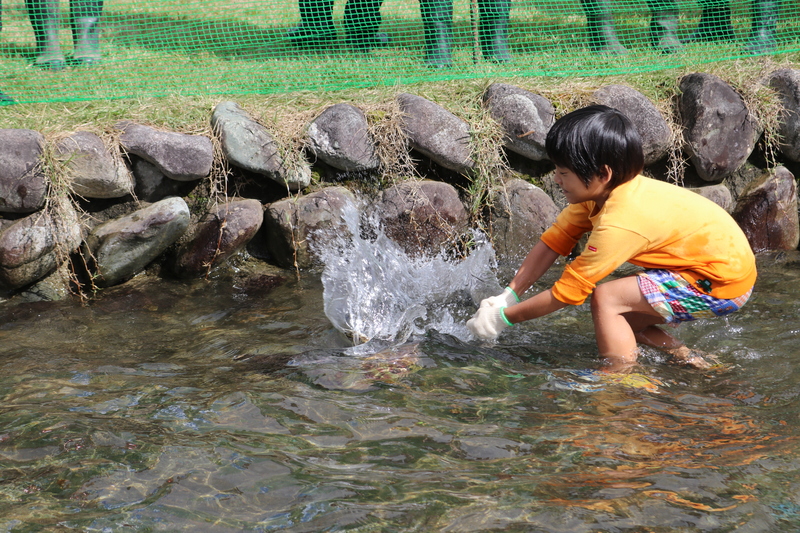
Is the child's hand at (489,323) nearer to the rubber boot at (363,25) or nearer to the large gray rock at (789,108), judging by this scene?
the large gray rock at (789,108)

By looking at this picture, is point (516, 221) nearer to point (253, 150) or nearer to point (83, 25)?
point (253, 150)

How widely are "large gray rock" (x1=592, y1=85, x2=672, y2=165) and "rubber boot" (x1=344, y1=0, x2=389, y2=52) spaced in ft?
7.32

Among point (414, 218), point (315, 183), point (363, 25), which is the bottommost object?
point (414, 218)

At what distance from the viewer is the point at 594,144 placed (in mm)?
2498

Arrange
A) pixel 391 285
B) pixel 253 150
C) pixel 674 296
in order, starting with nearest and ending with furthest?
pixel 674 296 < pixel 391 285 < pixel 253 150

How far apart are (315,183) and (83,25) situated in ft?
9.75

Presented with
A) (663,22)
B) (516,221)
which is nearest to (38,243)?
(516,221)

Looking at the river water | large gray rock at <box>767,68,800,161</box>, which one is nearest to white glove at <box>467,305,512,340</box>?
the river water

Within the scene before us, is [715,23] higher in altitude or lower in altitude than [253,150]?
higher

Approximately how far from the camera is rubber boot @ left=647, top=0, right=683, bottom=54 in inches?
235

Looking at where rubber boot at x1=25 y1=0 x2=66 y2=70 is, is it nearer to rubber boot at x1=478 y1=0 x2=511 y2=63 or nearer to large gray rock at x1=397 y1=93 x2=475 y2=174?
large gray rock at x1=397 y1=93 x2=475 y2=174

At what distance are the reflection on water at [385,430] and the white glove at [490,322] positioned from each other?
0.12 metres

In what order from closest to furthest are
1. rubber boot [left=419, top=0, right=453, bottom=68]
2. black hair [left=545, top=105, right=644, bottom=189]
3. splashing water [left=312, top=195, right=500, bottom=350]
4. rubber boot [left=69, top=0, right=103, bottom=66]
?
black hair [left=545, top=105, right=644, bottom=189], splashing water [left=312, top=195, right=500, bottom=350], rubber boot [left=419, top=0, right=453, bottom=68], rubber boot [left=69, top=0, right=103, bottom=66]

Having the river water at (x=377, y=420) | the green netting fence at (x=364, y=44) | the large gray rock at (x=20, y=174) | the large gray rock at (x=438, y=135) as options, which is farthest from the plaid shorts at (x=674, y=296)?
the large gray rock at (x=20, y=174)
